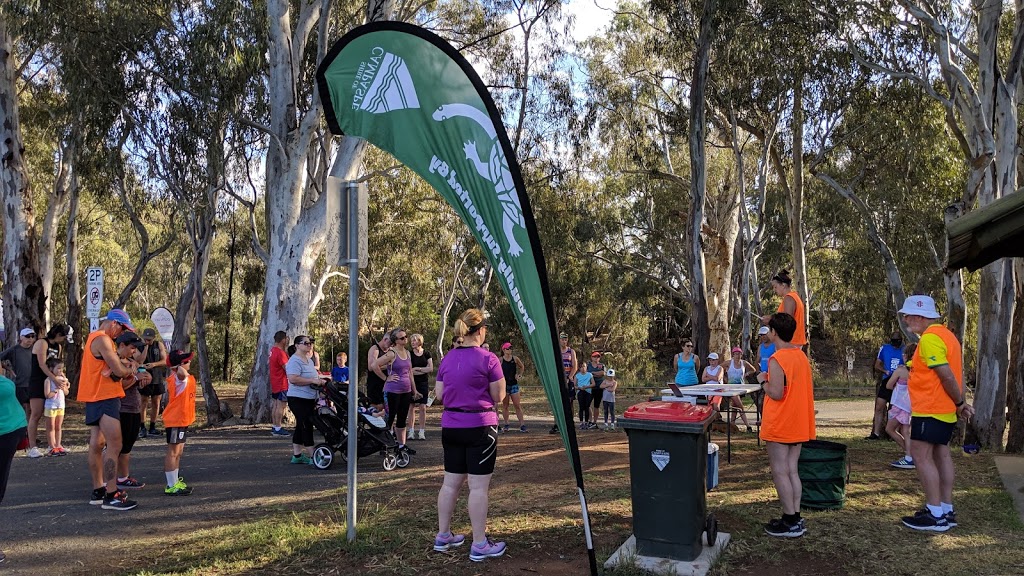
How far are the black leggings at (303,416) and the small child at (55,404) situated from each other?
3273mm

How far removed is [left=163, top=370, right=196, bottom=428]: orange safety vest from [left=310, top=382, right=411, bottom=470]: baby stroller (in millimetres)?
1937

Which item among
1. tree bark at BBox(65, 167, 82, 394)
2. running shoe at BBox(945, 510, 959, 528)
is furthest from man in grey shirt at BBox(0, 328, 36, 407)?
tree bark at BBox(65, 167, 82, 394)

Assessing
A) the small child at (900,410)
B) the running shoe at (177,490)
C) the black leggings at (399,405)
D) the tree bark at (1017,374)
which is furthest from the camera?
the tree bark at (1017,374)

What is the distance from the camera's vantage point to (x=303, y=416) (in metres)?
9.49

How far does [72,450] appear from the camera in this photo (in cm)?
1121

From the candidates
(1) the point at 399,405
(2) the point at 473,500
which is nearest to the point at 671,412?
(2) the point at 473,500

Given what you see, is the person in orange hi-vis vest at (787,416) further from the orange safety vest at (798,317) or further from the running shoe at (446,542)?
the running shoe at (446,542)

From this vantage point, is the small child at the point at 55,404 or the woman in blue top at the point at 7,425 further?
the small child at the point at 55,404

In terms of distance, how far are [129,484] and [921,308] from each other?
300 inches

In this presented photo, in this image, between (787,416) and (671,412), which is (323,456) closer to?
(671,412)

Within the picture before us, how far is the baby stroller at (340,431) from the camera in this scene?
9.33m

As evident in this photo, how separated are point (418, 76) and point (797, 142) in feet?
52.5

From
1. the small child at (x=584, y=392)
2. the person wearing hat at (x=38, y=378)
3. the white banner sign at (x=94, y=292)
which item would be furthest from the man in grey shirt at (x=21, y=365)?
the small child at (x=584, y=392)

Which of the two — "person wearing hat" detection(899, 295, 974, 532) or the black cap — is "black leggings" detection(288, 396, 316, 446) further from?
"person wearing hat" detection(899, 295, 974, 532)
